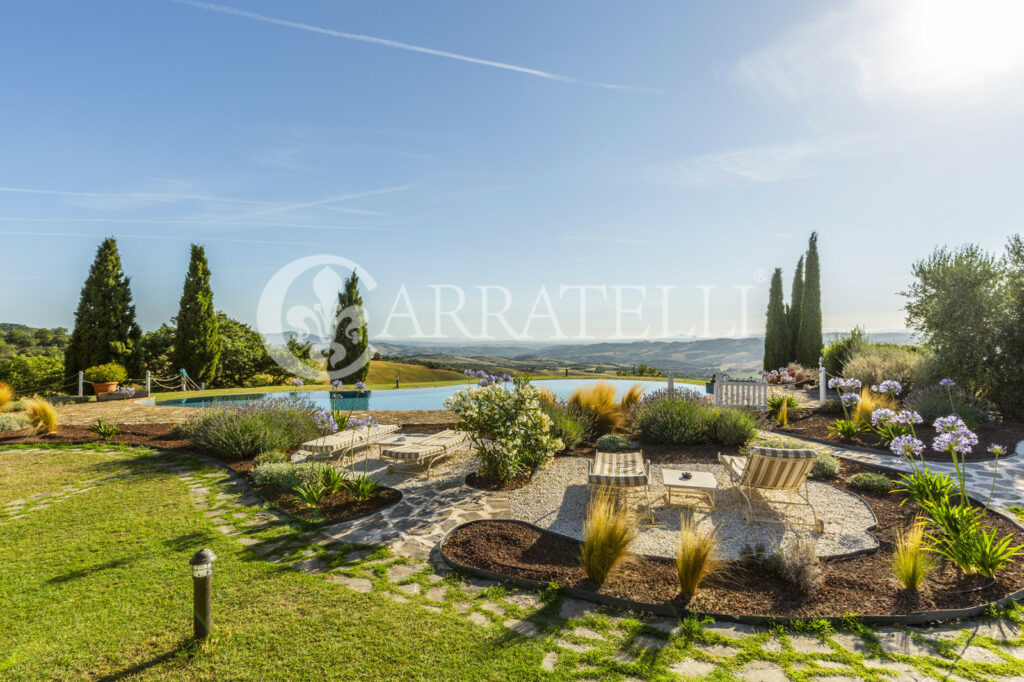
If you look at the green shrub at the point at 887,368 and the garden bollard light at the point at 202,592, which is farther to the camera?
the green shrub at the point at 887,368

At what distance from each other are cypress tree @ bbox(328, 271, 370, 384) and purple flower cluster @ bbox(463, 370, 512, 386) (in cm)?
1413

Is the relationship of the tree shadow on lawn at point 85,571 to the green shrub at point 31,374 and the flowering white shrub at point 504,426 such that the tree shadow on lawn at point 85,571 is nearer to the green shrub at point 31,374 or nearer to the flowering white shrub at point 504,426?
the flowering white shrub at point 504,426

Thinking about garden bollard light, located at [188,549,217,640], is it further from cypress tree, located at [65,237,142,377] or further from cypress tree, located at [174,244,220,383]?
cypress tree, located at [65,237,142,377]

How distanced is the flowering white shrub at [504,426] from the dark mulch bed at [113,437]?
5.88 metres

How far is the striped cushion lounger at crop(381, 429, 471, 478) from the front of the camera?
239 inches

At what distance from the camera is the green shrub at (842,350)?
47.2ft

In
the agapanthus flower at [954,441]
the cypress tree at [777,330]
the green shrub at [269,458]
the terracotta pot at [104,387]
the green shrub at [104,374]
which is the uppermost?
the cypress tree at [777,330]

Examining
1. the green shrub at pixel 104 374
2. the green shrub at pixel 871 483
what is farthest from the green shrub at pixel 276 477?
the green shrub at pixel 104 374

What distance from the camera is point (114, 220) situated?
647 inches

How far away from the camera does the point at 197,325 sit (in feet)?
59.6

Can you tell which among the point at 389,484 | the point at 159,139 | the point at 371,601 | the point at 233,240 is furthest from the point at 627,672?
the point at 233,240

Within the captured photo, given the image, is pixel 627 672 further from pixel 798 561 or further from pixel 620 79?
pixel 620 79

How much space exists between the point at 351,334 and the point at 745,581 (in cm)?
1867

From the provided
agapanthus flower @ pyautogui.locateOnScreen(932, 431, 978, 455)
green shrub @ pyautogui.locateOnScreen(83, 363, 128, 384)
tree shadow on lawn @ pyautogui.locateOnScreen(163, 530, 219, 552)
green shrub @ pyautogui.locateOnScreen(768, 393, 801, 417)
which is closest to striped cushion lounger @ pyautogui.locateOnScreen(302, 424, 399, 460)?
tree shadow on lawn @ pyautogui.locateOnScreen(163, 530, 219, 552)
